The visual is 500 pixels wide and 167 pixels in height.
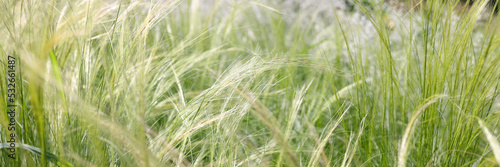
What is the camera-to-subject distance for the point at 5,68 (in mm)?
821

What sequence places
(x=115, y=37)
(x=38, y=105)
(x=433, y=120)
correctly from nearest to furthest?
1. (x=38, y=105)
2. (x=433, y=120)
3. (x=115, y=37)

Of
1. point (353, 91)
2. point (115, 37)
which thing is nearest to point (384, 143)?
point (353, 91)

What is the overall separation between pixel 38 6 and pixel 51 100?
196 mm

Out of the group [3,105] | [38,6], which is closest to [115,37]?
[38,6]

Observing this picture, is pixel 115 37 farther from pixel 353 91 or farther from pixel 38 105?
pixel 353 91

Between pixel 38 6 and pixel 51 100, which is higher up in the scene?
pixel 38 6

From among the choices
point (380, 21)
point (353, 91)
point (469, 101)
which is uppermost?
point (380, 21)

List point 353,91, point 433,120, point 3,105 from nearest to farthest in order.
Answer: point 3,105 → point 433,120 → point 353,91

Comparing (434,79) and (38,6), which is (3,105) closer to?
(38,6)

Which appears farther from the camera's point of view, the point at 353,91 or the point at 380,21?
the point at 353,91

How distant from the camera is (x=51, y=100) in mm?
791

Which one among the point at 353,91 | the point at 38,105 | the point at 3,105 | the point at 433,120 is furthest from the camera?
the point at 353,91

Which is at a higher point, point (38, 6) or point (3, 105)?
point (38, 6)

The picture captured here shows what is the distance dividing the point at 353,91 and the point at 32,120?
932 mm
